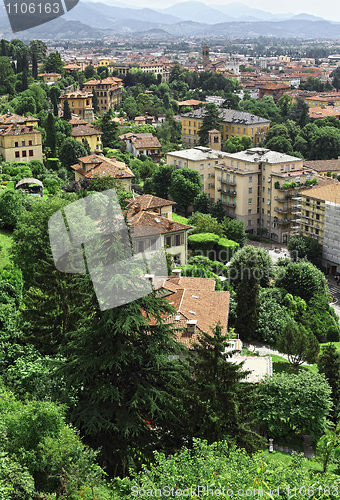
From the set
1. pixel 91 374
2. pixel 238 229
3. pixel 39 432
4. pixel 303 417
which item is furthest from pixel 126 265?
pixel 238 229

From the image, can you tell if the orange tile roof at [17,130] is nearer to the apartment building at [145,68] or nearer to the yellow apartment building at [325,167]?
the yellow apartment building at [325,167]

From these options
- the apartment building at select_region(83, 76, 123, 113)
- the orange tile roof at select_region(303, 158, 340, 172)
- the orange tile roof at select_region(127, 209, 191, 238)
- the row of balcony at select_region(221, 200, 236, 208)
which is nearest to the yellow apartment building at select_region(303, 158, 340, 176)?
the orange tile roof at select_region(303, 158, 340, 172)

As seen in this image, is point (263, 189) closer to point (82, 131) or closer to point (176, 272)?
point (82, 131)

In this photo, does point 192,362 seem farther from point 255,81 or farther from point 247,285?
point 255,81

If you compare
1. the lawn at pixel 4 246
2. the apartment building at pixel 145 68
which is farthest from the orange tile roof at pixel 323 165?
the apartment building at pixel 145 68

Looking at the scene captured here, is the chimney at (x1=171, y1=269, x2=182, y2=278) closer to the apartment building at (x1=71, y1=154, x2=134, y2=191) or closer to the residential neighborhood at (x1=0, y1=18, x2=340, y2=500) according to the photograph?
the residential neighborhood at (x1=0, y1=18, x2=340, y2=500)

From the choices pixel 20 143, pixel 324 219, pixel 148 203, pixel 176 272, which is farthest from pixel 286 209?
pixel 176 272
